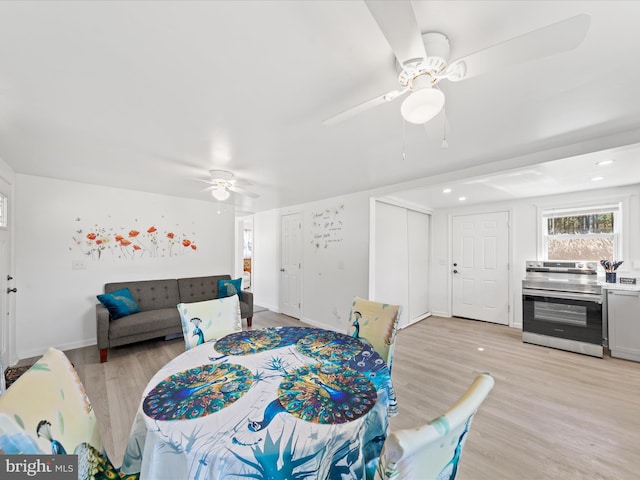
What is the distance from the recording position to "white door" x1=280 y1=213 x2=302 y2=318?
16.1ft

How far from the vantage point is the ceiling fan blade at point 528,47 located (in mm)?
798

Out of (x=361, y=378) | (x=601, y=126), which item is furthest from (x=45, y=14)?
(x=601, y=126)

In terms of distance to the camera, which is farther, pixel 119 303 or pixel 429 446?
pixel 119 303

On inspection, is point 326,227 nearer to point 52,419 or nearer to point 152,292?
point 152,292

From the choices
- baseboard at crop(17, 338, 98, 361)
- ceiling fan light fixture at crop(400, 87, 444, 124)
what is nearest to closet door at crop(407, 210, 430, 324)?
ceiling fan light fixture at crop(400, 87, 444, 124)

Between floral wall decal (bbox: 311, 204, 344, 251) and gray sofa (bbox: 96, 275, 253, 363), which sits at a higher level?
floral wall decal (bbox: 311, 204, 344, 251)

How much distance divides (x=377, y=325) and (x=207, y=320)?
128 centimetres

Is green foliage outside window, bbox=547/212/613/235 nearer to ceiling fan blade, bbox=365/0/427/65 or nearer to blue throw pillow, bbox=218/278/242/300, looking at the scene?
ceiling fan blade, bbox=365/0/427/65

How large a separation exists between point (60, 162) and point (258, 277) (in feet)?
12.6

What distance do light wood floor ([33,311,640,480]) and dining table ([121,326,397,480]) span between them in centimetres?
98

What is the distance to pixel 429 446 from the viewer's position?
0.62 meters

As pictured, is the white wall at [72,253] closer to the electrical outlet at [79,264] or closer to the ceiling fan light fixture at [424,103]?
the electrical outlet at [79,264]

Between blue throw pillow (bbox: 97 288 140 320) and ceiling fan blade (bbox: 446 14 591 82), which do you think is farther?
blue throw pillow (bbox: 97 288 140 320)

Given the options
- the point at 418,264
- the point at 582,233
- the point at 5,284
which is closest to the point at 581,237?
the point at 582,233
